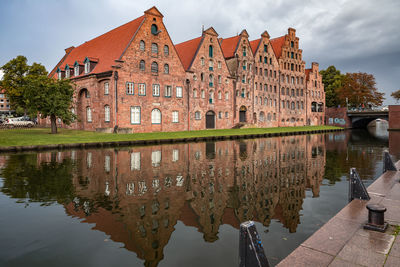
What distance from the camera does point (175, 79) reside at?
1629 inches

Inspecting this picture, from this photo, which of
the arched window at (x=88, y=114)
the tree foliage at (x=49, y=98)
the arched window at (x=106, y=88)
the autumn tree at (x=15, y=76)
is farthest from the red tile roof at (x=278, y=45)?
the autumn tree at (x=15, y=76)

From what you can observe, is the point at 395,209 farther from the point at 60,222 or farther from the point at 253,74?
the point at 253,74

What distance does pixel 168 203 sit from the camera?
317 inches

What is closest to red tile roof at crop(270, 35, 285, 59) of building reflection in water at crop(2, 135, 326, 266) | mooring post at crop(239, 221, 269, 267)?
building reflection in water at crop(2, 135, 326, 266)

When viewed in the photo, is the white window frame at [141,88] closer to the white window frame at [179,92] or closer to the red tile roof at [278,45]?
the white window frame at [179,92]

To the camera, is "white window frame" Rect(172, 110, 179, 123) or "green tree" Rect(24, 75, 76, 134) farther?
"white window frame" Rect(172, 110, 179, 123)

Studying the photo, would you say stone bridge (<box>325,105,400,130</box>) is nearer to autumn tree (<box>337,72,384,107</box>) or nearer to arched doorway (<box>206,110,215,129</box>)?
autumn tree (<box>337,72,384,107</box>)

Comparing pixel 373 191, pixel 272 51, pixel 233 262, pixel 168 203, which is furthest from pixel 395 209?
pixel 272 51

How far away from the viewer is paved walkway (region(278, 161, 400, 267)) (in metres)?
4.45

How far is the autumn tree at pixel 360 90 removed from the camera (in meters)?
79.8

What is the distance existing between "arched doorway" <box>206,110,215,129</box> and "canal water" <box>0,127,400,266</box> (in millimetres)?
33208

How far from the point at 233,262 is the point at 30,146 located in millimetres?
21068

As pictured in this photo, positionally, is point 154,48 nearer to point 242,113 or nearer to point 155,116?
point 155,116

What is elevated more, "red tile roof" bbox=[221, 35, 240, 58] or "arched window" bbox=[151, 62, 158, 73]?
"red tile roof" bbox=[221, 35, 240, 58]
